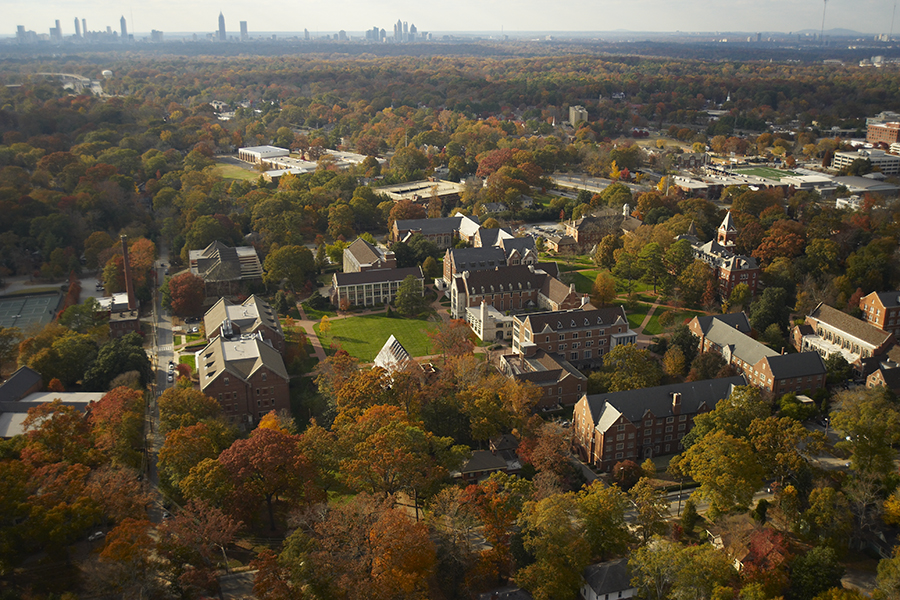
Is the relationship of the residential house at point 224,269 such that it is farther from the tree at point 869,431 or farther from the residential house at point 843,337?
the tree at point 869,431

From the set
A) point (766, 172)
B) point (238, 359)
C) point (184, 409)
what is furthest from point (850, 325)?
point (766, 172)

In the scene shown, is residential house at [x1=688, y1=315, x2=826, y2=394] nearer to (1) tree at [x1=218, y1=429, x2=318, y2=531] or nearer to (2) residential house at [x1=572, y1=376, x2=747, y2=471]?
(2) residential house at [x1=572, y1=376, x2=747, y2=471]

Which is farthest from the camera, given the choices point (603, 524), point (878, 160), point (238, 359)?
point (878, 160)

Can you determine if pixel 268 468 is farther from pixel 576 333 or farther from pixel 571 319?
pixel 576 333

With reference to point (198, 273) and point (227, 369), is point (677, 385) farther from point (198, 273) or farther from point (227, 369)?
point (198, 273)

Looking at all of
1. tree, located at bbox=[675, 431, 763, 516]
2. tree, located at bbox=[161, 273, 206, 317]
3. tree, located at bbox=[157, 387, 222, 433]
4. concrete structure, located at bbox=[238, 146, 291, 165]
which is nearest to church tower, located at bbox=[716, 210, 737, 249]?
tree, located at bbox=[675, 431, 763, 516]

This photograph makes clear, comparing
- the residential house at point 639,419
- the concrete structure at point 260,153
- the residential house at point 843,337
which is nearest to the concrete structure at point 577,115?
the concrete structure at point 260,153
